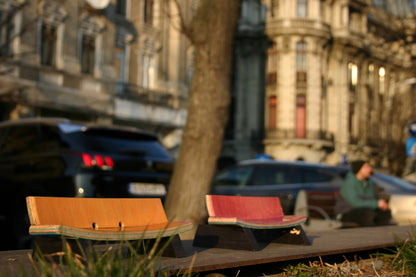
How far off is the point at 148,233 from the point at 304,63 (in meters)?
40.5

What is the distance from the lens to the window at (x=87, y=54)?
79.0 ft

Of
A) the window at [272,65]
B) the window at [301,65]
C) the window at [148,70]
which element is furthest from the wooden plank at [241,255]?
the window at [272,65]

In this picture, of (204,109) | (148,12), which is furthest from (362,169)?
(148,12)

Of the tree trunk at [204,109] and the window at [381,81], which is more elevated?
the window at [381,81]

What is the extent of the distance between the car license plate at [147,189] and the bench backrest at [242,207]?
2953 mm

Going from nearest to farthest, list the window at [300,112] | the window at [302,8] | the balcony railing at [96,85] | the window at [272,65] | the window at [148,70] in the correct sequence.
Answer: the balcony railing at [96,85]
the window at [148,70]
the window at [300,112]
the window at [302,8]
the window at [272,65]

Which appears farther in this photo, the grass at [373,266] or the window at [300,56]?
the window at [300,56]

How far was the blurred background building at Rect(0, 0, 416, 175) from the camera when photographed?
23.7 m

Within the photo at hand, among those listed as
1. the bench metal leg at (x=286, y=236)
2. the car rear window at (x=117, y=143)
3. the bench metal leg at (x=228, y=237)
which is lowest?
the bench metal leg at (x=286, y=236)

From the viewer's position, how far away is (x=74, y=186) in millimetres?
7094

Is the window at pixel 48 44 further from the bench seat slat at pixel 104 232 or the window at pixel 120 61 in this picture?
the bench seat slat at pixel 104 232

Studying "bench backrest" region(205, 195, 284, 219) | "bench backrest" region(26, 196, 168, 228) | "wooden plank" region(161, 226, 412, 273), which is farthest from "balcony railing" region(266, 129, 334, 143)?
"bench backrest" region(26, 196, 168, 228)

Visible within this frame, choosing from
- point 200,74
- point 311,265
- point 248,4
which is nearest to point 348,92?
point 248,4

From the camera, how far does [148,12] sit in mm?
27875
